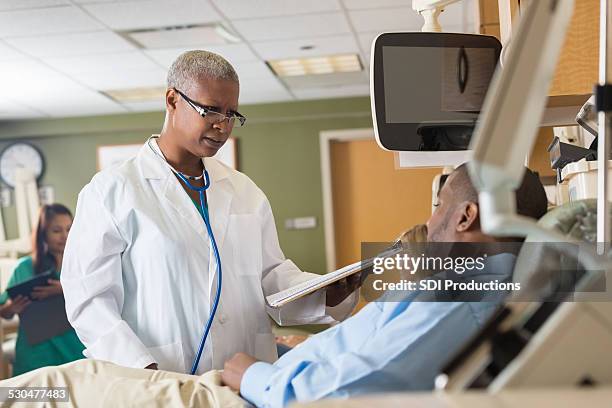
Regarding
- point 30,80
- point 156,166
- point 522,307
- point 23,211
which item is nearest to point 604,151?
point 522,307

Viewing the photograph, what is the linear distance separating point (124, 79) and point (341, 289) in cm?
373

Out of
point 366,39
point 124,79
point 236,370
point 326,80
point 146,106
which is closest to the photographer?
point 236,370

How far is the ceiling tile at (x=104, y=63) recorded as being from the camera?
4430mm

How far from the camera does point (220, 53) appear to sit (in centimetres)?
452

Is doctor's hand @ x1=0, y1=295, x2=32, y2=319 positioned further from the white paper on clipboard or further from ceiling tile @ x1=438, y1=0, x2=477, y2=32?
the white paper on clipboard

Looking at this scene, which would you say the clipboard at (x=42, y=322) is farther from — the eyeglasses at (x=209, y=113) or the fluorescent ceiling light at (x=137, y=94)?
the eyeglasses at (x=209, y=113)

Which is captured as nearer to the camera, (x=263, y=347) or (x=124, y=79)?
(x=263, y=347)

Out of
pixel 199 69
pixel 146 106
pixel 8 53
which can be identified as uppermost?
pixel 8 53

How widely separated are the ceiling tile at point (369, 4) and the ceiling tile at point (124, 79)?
5.26 ft

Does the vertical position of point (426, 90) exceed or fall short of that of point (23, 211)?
it exceeds it

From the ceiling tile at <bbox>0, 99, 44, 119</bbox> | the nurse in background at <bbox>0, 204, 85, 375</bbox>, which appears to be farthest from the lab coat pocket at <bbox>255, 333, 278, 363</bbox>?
the ceiling tile at <bbox>0, 99, 44, 119</bbox>

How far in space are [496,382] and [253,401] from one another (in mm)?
626

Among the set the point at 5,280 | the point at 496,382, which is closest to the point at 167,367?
the point at 496,382

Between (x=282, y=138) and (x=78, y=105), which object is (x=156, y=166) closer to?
(x=78, y=105)
